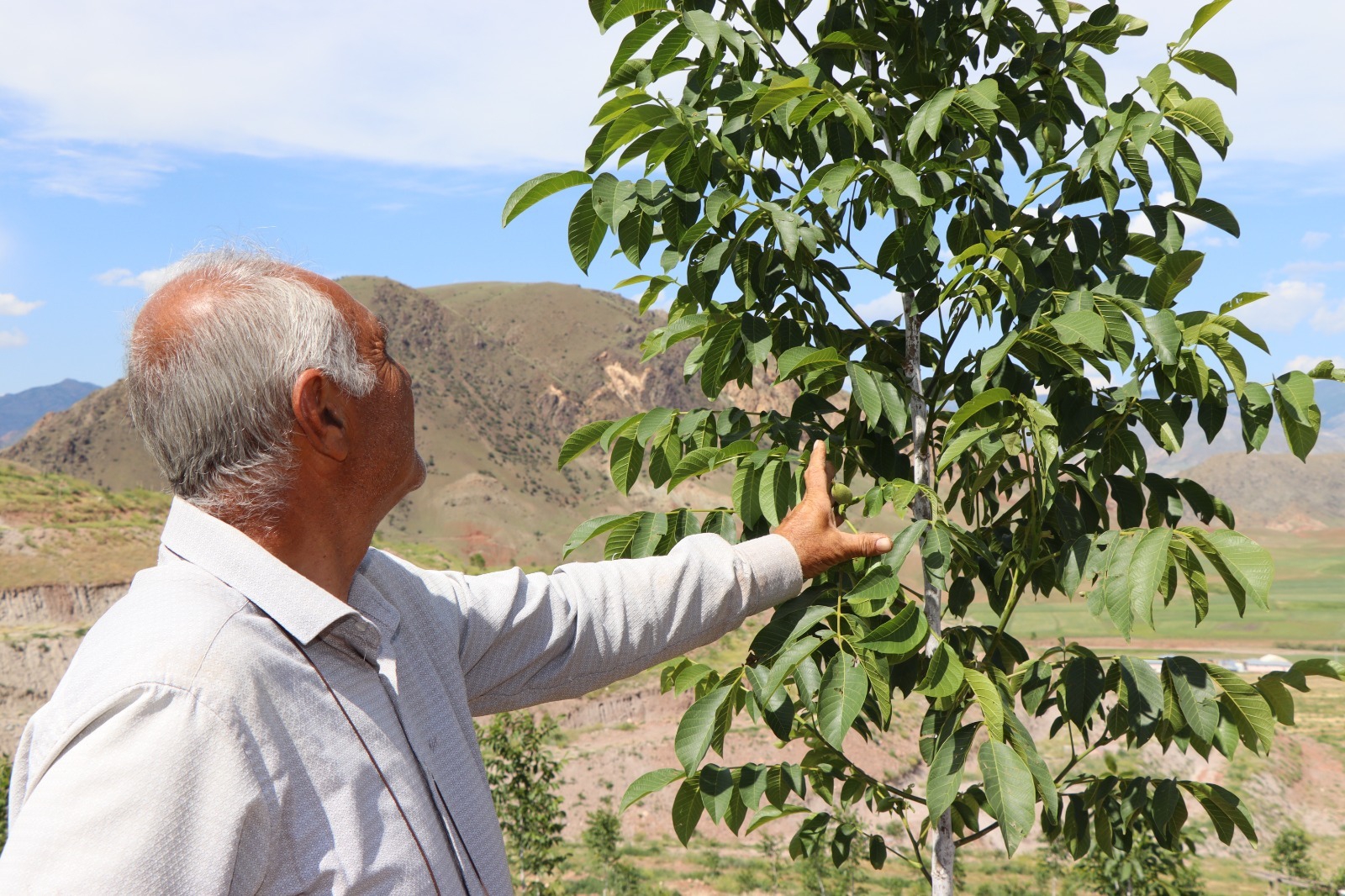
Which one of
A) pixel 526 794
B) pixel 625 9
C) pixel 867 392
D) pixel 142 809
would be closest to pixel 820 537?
pixel 867 392

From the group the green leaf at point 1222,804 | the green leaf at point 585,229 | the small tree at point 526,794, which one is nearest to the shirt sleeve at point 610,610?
the green leaf at point 585,229

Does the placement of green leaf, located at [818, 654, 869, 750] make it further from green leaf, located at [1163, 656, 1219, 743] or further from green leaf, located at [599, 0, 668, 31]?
green leaf, located at [599, 0, 668, 31]

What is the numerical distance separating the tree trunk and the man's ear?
4.21 feet

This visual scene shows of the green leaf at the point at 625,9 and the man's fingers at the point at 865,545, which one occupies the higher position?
the green leaf at the point at 625,9

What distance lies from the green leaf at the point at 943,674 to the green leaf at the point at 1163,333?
666mm

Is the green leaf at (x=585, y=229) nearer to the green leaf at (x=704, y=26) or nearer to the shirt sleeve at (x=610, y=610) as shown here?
the green leaf at (x=704, y=26)

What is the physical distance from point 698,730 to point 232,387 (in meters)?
1.09

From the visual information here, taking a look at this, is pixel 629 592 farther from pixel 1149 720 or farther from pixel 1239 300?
pixel 1239 300

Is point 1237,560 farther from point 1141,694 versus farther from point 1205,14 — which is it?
point 1205,14

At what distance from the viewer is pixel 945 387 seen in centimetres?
232

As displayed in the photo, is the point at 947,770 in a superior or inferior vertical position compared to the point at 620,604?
inferior

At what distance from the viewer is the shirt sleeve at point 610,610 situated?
1.88m

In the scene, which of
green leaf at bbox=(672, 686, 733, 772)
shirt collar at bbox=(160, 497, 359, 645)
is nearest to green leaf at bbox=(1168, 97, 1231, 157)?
green leaf at bbox=(672, 686, 733, 772)

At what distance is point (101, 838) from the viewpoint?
960 mm
